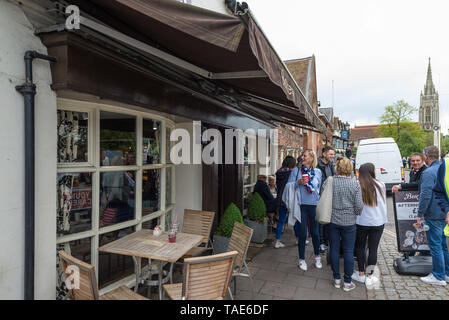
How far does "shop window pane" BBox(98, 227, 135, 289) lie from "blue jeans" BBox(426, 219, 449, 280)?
3982mm

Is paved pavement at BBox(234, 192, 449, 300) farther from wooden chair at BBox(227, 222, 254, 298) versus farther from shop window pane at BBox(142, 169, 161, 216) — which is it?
shop window pane at BBox(142, 169, 161, 216)

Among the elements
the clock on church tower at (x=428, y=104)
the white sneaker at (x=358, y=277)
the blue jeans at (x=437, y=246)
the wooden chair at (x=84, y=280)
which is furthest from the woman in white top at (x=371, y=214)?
the clock on church tower at (x=428, y=104)

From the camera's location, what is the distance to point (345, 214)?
141 inches

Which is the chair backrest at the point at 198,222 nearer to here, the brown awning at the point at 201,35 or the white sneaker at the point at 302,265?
the white sneaker at the point at 302,265

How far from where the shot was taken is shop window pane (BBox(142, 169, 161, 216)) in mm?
3678

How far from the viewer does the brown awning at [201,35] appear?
1849 mm

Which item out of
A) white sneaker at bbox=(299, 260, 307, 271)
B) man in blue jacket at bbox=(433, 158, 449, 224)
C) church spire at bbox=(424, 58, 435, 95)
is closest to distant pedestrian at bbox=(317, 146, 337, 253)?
white sneaker at bbox=(299, 260, 307, 271)

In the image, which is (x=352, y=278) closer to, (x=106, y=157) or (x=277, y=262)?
(x=277, y=262)

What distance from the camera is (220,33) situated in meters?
1.92

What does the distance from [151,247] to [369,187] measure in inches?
115

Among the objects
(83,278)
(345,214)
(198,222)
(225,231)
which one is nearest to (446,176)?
(345,214)

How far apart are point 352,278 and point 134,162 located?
3479 mm

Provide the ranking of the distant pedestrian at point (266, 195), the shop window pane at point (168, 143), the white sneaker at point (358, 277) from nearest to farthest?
the white sneaker at point (358, 277), the shop window pane at point (168, 143), the distant pedestrian at point (266, 195)
